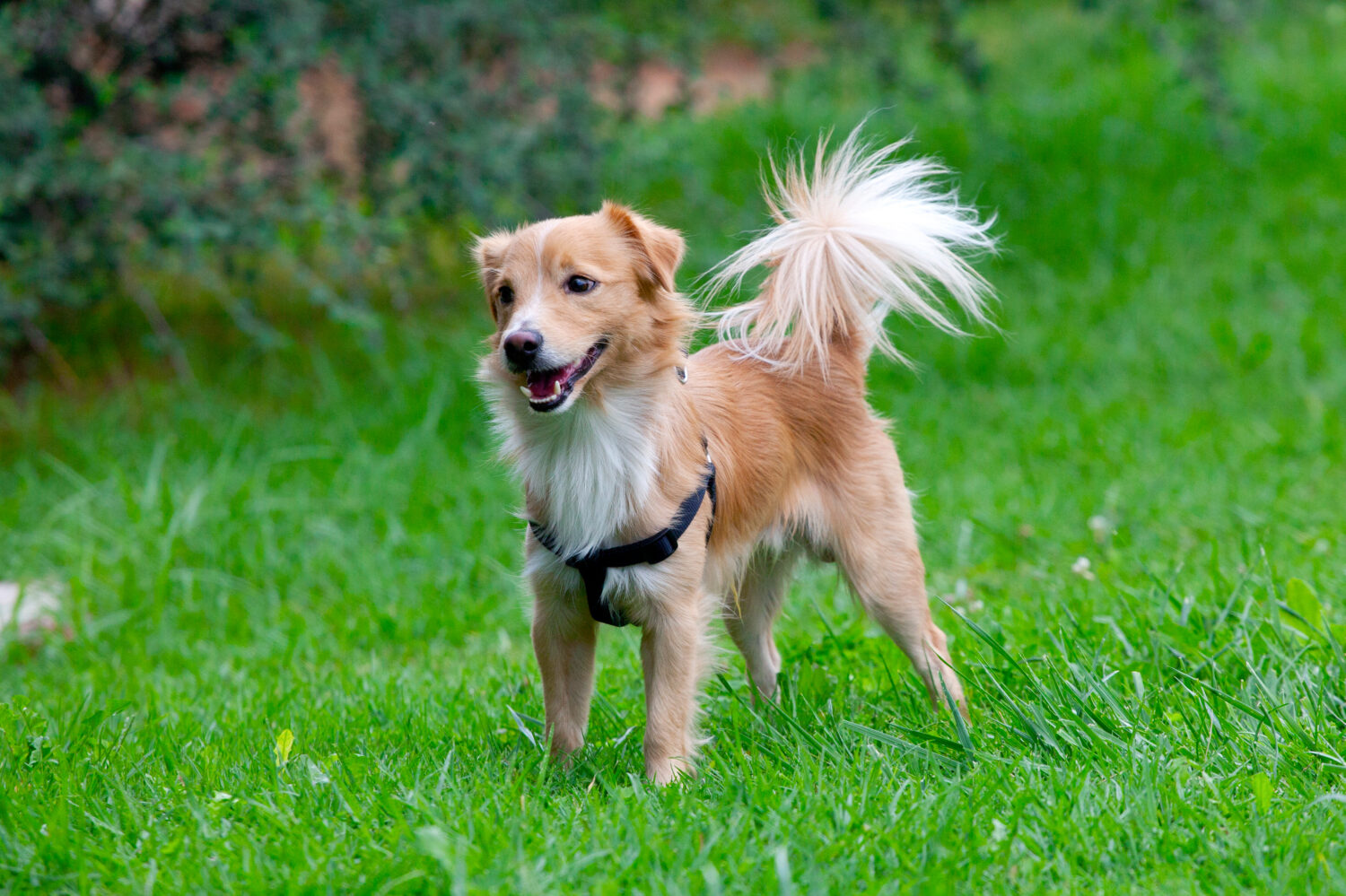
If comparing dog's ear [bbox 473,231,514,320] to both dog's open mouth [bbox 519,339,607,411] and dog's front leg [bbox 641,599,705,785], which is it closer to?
dog's open mouth [bbox 519,339,607,411]

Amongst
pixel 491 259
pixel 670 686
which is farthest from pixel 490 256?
pixel 670 686

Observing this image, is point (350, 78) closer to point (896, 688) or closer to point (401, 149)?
point (401, 149)

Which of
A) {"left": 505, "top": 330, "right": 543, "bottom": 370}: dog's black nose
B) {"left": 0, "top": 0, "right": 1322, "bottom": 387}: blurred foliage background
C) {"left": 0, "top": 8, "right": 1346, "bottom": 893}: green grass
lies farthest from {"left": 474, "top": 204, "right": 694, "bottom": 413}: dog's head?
{"left": 0, "top": 0, "right": 1322, "bottom": 387}: blurred foliage background

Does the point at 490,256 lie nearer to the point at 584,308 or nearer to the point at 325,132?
the point at 584,308

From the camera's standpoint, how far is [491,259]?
3369 mm

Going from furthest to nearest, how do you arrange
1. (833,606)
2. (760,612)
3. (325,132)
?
(325,132)
(833,606)
(760,612)

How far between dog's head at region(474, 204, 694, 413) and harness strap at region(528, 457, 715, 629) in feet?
1.13

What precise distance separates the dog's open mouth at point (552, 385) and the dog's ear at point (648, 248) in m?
0.31

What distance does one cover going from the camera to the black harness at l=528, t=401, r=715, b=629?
3.02 m

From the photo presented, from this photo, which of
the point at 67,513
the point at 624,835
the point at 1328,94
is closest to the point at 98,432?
the point at 67,513

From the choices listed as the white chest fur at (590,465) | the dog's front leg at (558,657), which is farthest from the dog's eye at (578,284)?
the dog's front leg at (558,657)

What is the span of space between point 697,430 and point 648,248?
492mm

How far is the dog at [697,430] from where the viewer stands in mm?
3043

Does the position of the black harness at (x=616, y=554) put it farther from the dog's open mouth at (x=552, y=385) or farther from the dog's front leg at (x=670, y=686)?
the dog's open mouth at (x=552, y=385)
